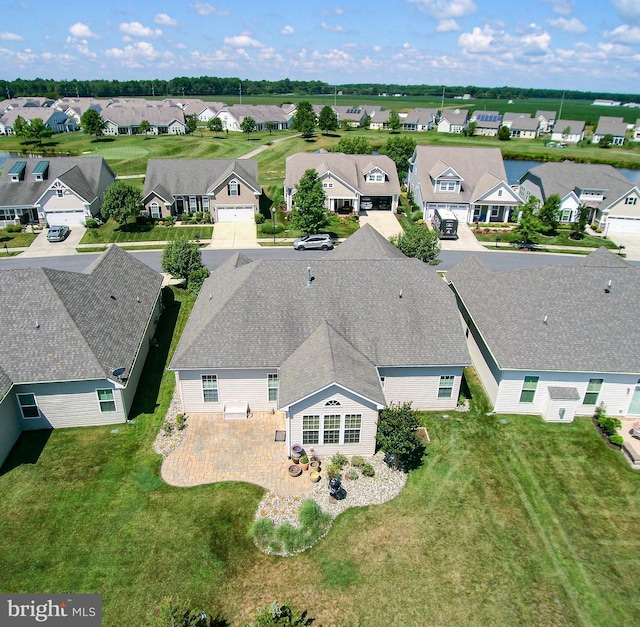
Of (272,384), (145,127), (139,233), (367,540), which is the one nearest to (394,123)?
(145,127)

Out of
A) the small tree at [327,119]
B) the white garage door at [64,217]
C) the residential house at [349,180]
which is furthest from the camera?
the small tree at [327,119]

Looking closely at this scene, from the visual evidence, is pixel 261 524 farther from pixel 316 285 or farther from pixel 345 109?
pixel 345 109

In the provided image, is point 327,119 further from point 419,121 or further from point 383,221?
point 383,221

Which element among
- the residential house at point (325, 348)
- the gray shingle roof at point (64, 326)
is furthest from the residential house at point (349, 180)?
the gray shingle roof at point (64, 326)

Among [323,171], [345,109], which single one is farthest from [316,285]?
[345,109]

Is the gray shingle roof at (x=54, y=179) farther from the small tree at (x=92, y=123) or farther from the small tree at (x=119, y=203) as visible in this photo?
the small tree at (x=92, y=123)
